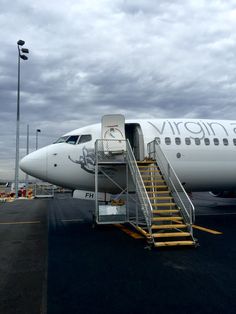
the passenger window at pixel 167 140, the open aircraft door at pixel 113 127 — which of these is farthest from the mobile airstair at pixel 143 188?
the passenger window at pixel 167 140

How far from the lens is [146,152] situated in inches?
561

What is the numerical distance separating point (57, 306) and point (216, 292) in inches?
112

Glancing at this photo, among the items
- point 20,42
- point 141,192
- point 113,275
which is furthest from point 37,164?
point 20,42

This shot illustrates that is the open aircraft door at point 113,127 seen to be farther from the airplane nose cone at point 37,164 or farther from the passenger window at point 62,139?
the airplane nose cone at point 37,164

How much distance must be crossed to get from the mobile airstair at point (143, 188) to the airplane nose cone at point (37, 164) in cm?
254

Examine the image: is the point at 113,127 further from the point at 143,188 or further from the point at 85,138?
the point at 143,188

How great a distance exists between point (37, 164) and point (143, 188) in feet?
18.8

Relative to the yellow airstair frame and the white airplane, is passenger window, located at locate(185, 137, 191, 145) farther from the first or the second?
the yellow airstair frame

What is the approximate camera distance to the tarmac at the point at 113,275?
516 centimetres

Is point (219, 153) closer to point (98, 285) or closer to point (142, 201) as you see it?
point (142, 201)

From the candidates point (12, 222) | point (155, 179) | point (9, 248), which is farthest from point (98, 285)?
Answer: point (12, 222)

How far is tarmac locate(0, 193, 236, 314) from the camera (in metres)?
5.16

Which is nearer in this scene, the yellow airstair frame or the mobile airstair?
the yellow airstair frame

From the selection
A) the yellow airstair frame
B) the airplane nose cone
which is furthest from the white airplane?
the yellow airstair frame
